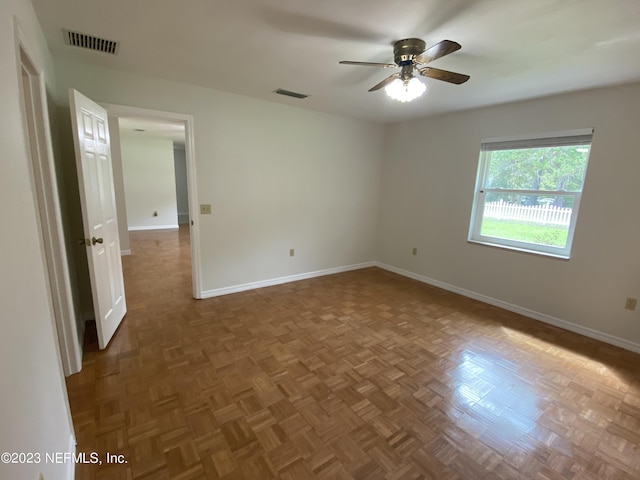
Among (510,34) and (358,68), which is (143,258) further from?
(510,34)

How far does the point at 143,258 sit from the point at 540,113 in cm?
599

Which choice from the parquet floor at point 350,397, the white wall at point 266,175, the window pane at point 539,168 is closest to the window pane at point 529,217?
the window pane at point 539,168

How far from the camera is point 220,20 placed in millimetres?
1766

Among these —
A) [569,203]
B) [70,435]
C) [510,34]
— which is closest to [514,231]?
[569,203]

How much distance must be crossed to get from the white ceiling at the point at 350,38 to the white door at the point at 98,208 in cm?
53

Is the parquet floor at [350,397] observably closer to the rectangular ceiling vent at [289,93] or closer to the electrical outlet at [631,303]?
the electrical outlet at [631,303]

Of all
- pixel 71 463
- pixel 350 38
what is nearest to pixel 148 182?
pixel 350 38

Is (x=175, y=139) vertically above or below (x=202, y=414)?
above

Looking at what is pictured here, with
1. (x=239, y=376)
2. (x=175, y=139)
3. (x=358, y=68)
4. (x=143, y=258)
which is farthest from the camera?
(x=175, y=139)

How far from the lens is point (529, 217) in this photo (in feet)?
10.7

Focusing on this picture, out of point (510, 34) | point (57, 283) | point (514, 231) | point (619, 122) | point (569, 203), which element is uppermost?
point (510, 34)

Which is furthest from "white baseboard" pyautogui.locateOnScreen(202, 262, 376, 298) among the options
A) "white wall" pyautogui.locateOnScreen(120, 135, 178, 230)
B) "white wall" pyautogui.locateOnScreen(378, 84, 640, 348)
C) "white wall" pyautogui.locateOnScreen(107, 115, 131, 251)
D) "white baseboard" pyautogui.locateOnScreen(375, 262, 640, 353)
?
"white wall" pyautogui.locateOnScreen(120, 135, 178, 230)

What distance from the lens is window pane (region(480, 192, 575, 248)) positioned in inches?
119

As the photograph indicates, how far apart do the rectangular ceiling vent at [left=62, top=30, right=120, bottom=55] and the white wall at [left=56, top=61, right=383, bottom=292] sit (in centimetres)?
46
